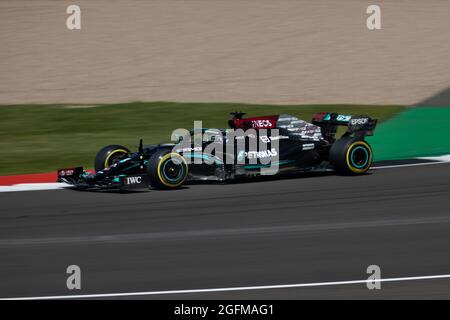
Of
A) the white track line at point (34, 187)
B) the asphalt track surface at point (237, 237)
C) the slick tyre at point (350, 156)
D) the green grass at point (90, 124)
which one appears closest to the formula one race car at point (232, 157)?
the slick tyre at point (350, 156)

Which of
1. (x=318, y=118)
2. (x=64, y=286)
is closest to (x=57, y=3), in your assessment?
(x=318, y=118)

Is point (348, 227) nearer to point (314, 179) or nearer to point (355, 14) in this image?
point (314, 179)

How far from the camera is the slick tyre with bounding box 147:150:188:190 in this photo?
13.0 meters

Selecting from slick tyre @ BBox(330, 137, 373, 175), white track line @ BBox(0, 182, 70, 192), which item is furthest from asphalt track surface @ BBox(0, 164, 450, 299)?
white track line @ BBox(0, 182, 70, 192)

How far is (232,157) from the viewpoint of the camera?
13.5 metres

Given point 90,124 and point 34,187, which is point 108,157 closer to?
point 34,187

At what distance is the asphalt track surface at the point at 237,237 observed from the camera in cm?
868

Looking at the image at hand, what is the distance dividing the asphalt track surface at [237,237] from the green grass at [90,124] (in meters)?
3.47

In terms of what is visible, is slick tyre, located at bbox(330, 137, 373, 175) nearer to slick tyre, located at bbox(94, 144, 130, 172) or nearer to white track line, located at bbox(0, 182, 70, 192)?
slick tyre, located at bbox(94, 144, 130, 172)

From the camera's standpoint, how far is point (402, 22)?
31.9 meters

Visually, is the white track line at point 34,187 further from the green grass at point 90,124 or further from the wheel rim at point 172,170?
the wheel rim at point 172,170

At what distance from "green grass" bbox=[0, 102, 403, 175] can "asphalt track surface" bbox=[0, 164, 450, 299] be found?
137 inches

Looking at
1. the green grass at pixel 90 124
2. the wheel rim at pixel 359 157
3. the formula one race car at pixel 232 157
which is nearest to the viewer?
the formula one race car at pixel 232 157

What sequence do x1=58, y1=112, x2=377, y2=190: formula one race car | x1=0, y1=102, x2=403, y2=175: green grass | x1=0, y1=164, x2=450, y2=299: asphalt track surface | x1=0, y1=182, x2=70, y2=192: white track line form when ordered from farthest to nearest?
x1=0, y1=102, x2=403, y2=175: green grass → x1=0, y1=182, x2=70, y2=192: white track line → x1=58, y1=112, x2=377, y2=190: formula one race car → x1=0, y1=164, x2=450, y2=299: asphalt track surface
